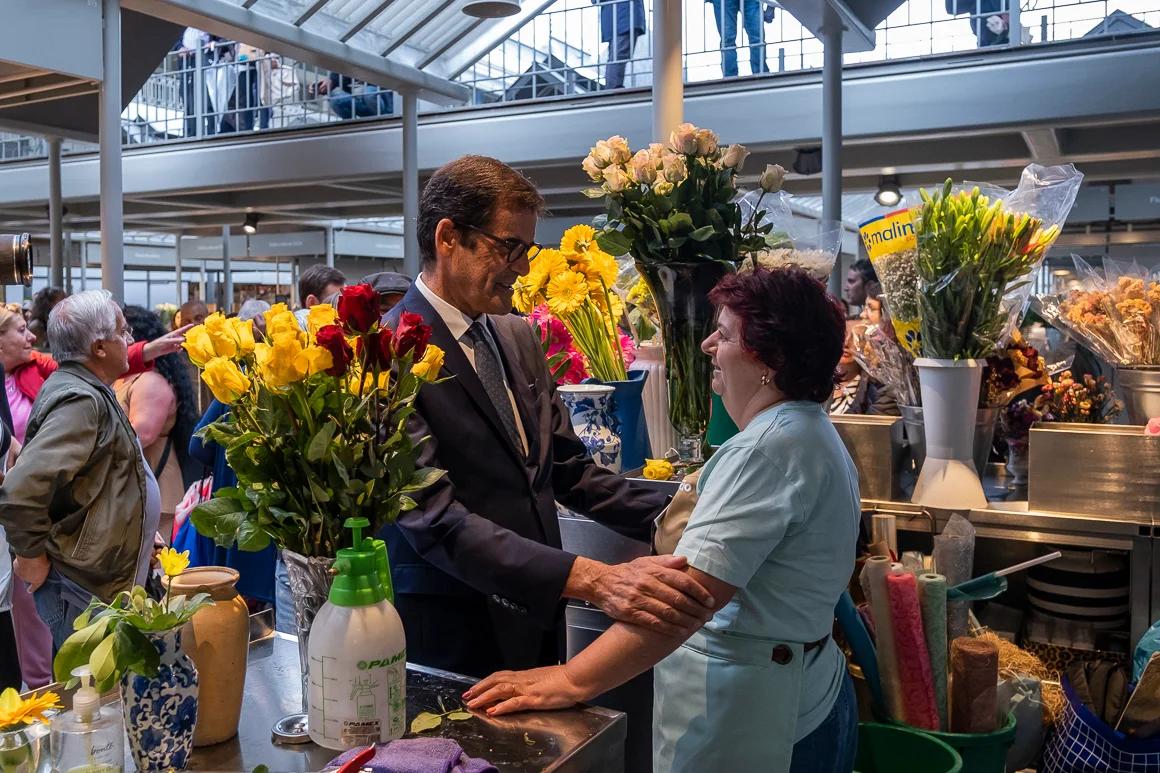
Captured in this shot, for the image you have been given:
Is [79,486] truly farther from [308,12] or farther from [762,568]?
[308,12]

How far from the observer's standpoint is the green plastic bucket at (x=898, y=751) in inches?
77.6

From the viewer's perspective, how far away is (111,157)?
5.44 meters

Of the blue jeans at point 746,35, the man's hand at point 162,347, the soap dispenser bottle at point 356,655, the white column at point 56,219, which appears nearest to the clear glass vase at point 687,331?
the soap dispenser bottle at point 356,655

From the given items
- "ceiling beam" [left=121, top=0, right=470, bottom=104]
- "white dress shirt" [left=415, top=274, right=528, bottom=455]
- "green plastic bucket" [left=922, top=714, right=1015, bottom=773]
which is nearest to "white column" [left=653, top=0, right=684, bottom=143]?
"white dress shirt" [left=415, top=274, right=528, bottom=455]

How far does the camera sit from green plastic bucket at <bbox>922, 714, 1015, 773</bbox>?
2.03 metres

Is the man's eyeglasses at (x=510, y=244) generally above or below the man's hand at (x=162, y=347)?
above

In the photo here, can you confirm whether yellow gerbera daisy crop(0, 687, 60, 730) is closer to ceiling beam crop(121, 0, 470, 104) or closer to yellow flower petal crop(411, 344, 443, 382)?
yellow flower petal crop(411, 344, 443, 382)

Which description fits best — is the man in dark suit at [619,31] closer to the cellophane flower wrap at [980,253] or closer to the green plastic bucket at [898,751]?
the cellophane flower wrap at [980,253]

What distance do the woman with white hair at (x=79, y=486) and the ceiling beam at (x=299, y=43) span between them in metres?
3.38

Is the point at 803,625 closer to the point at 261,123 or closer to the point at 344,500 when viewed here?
the point at 344,500

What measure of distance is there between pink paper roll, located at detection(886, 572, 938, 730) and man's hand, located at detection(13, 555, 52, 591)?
8.39 ft

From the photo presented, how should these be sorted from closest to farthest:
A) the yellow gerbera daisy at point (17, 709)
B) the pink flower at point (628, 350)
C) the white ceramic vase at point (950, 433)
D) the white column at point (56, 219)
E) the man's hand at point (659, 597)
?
the yellow gerbera daisy at point (17, 709), the man's hand at point (659, 597), the white ceramic vase at point (950, 433), the pink flower at point (628, 350), the white column at point (56, 219)

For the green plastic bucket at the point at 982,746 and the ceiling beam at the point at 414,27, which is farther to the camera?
the ceiling beam at the point at 414,27

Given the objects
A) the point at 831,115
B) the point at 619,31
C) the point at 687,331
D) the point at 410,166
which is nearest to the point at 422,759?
the point at 687,331
